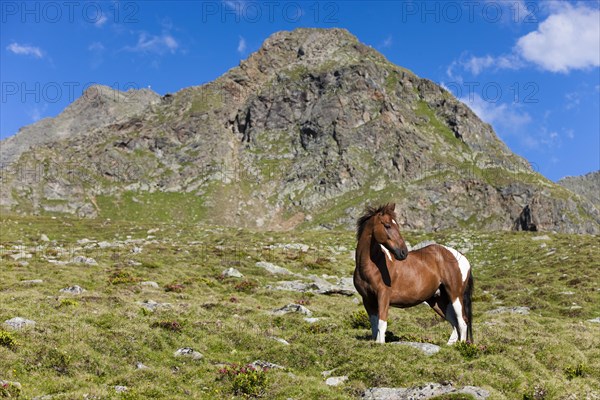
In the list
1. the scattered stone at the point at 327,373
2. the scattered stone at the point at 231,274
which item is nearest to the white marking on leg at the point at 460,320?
the scattered stone at the point at 327,373

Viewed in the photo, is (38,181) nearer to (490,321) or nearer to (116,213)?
(116,213)

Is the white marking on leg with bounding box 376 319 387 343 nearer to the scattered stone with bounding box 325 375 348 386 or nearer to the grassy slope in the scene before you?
the grassy slope

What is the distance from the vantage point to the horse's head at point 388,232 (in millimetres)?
14109


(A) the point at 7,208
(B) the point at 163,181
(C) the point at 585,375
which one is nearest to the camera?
(C) the point at 585,375

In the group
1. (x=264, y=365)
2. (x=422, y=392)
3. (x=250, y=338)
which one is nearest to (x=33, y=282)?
(x=250, y=338)

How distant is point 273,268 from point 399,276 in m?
27.5

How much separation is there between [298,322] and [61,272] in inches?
797

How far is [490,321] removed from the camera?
23.0 m

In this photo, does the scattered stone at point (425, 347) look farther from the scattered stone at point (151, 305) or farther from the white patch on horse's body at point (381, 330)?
the scattered stone at point (151, 305)

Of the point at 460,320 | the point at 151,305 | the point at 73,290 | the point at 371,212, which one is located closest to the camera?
the point at 371,212

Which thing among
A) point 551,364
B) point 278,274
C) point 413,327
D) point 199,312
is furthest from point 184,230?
point 551,364

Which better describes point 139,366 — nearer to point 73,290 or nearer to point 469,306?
point 469,306

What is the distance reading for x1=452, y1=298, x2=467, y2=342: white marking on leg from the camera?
618 inches

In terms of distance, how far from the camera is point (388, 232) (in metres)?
14.5
